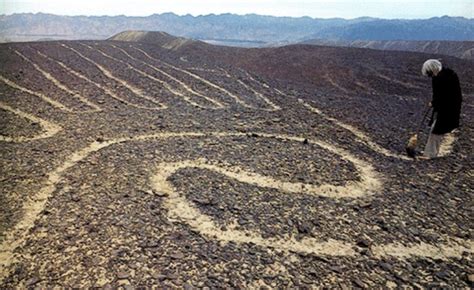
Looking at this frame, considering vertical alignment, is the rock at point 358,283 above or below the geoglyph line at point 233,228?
below

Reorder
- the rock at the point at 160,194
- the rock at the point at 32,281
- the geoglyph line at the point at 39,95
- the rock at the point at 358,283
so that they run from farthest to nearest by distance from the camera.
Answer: the geoglyph line at the point at 39,95 → the rock at the point at 160,194 → the rock at the point at 358,283 → the rock at the point at 32,281

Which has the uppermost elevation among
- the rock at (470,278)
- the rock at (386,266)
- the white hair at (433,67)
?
the white hair at (433,67)

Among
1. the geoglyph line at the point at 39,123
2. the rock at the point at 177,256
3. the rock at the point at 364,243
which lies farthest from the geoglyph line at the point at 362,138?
the geoglyph line at the point at 39,123

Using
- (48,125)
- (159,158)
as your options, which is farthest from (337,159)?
(48,125)

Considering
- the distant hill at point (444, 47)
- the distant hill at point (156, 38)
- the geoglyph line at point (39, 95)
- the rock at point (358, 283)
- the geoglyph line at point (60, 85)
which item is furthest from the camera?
the distant hill at point (444, 47)

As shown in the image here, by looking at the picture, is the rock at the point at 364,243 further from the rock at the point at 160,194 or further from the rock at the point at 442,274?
the rock at the point at 160,194

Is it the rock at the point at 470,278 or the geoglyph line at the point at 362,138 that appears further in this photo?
the geoglyph line at the point at 362,138

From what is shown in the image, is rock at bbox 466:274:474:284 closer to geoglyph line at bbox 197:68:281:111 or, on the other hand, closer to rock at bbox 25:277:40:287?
rock at bbox 25:277:40:287
